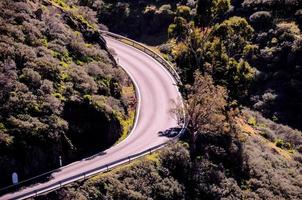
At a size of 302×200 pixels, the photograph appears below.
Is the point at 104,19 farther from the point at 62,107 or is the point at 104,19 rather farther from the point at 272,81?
the point at 62,107

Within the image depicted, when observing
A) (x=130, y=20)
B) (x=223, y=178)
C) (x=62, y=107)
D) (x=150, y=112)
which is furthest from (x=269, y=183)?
(x=130, y=20)

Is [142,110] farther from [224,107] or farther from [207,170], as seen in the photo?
[207,170]

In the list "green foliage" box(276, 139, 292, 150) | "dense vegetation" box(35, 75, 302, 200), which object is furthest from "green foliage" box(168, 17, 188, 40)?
"green foliage" box(276, 139, 292, 150)


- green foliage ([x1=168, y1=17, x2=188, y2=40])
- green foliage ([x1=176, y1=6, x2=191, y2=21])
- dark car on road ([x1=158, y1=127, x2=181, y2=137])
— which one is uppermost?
green foliage ([x1=176, y1=6, x2=191, y2=21])

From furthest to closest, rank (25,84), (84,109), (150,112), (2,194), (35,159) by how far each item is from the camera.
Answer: (150,112) < (84,109) < (25,84) < (35,159) < (2,194)

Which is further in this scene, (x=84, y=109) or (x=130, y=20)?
(x=130, y=20)

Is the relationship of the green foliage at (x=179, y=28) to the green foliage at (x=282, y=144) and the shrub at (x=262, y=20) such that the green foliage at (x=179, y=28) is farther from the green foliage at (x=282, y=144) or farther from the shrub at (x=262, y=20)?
the shrub at (x=262, y=20)

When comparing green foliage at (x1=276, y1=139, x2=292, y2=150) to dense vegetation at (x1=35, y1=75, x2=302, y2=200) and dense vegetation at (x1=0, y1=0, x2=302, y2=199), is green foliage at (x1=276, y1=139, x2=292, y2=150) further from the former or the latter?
dense vegetation at (x1=35, y1=75, x2=302, y2=200)
